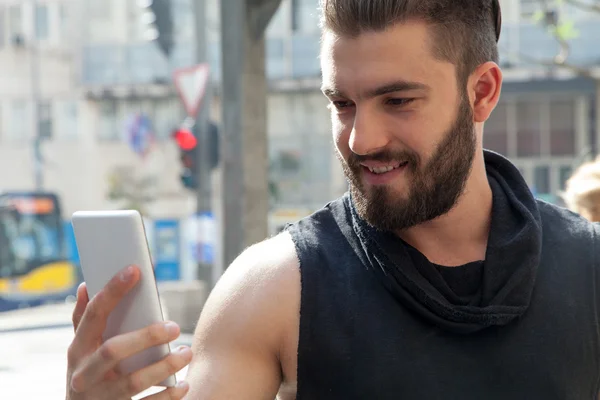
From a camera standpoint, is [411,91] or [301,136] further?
[301,136]

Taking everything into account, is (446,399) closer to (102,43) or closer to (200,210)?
(200,210)

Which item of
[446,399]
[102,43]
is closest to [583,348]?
[446,399]

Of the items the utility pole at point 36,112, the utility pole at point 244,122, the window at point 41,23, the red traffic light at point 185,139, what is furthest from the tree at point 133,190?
the utility pole at point 244,122

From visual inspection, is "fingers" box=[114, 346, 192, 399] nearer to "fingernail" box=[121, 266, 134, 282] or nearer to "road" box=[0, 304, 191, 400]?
"fingernail" box=[121, 266, 134, 282]

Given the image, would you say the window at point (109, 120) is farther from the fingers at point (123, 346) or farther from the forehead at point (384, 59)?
the fingers at point (123, 346)

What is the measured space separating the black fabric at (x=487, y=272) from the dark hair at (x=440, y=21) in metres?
0.30

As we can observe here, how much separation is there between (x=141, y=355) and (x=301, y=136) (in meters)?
28.6

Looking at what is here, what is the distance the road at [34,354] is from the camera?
1055 cm

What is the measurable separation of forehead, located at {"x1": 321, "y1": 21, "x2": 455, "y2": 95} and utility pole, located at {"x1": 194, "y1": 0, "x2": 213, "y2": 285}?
8.52m

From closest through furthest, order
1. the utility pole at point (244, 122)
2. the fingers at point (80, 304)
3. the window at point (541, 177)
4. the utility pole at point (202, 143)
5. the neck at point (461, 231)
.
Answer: the fingers at point (80, 304) → the neck at point (461, 231) → the utility pole at point (244, 122) → the utility pole at point (202, 143) → the window at point (541, 177)

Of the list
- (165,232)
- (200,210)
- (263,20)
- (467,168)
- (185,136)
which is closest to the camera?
(467,168)

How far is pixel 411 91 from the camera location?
1808 millimetres

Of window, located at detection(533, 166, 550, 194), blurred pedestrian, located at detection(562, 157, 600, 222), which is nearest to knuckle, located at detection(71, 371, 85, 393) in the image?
blurred pedestrian, located at detection(562, 157, 600, 222)

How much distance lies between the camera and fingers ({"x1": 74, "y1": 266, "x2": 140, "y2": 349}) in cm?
148
